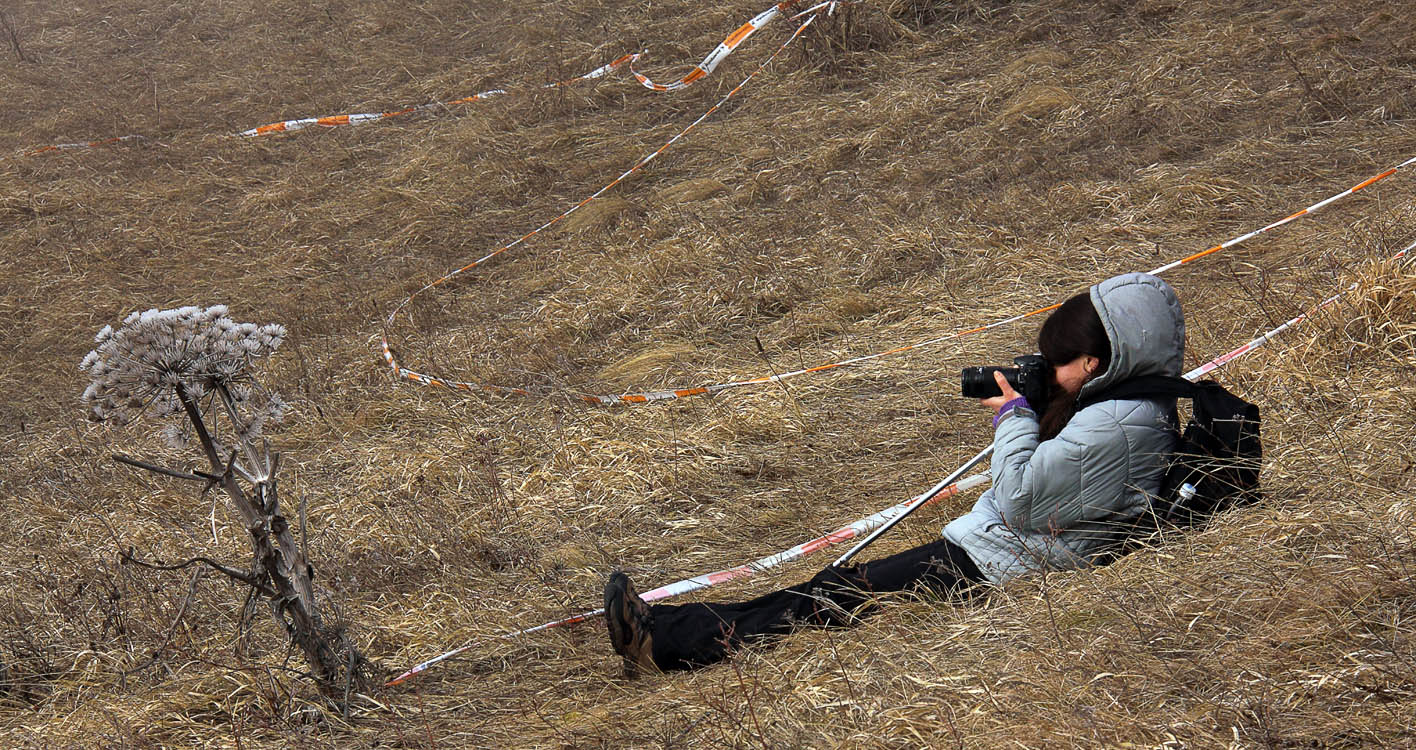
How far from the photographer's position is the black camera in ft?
11.0

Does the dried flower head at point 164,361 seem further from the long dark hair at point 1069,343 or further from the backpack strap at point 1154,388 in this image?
the backpack strap at point 1154,388

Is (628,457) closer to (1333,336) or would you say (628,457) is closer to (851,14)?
(1333,336)

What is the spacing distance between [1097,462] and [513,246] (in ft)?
19.8

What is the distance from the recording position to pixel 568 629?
3832 millimetres

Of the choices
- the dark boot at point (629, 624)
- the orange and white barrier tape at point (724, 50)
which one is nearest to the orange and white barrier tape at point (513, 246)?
the orange and white barrier tape at point (724, 50)

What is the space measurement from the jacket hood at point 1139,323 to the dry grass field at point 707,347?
48 centimetres

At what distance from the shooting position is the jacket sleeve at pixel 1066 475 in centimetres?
316

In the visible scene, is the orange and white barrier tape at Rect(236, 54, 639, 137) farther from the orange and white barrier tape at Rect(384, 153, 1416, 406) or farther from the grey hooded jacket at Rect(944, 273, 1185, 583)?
the grey hooded jacket at Rect(944, 273, 1185, 583)

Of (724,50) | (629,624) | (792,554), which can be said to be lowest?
(792,554)

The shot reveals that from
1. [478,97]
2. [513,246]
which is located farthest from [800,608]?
[478,97]

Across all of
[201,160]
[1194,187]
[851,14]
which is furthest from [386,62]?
[1194,187]

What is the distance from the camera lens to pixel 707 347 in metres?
6.38

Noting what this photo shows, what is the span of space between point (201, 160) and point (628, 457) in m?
7.80

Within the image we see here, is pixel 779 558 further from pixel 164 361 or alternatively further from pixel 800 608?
pixel 164 361
